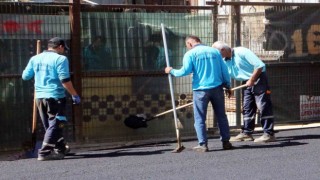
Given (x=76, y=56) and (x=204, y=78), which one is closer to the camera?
(x=204, y=78)

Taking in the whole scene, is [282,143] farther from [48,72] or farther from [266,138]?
[48,72]

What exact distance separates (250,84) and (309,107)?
9.63 feet

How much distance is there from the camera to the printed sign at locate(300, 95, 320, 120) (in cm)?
1335

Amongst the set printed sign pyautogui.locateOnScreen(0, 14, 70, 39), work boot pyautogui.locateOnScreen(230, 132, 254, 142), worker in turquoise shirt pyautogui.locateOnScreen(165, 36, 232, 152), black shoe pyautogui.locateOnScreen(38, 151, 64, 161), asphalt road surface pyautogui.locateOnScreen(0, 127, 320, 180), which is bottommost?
asphalt road surface pyautogui.locateOnScreen(0, 127, 320, 180)

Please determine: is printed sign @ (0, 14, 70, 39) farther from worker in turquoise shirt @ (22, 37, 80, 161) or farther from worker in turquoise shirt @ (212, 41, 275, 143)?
worker in turquoise shirt @ (212, 41, 275, 143)

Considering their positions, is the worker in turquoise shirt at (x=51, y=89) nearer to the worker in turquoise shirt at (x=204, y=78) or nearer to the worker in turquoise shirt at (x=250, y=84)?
the worker in turquoise shirt at (x=204, y=78)

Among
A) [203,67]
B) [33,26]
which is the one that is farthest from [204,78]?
[33,26]

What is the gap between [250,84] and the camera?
35.8ft

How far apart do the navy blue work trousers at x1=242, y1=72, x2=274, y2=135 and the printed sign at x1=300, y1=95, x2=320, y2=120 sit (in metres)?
2.23

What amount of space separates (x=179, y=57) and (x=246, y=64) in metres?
1.43

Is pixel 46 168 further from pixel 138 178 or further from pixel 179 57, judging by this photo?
pixel 179 57

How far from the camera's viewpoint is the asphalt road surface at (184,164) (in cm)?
856

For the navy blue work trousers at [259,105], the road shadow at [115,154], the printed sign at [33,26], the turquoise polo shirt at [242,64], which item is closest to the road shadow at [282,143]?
the navy blue work trousers at [259,105]

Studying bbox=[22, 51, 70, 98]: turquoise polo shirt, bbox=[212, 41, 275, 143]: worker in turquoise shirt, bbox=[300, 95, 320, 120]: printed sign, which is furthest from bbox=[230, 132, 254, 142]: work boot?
bbox=[22, 51, 70, 98]: turquoise polo shirt
